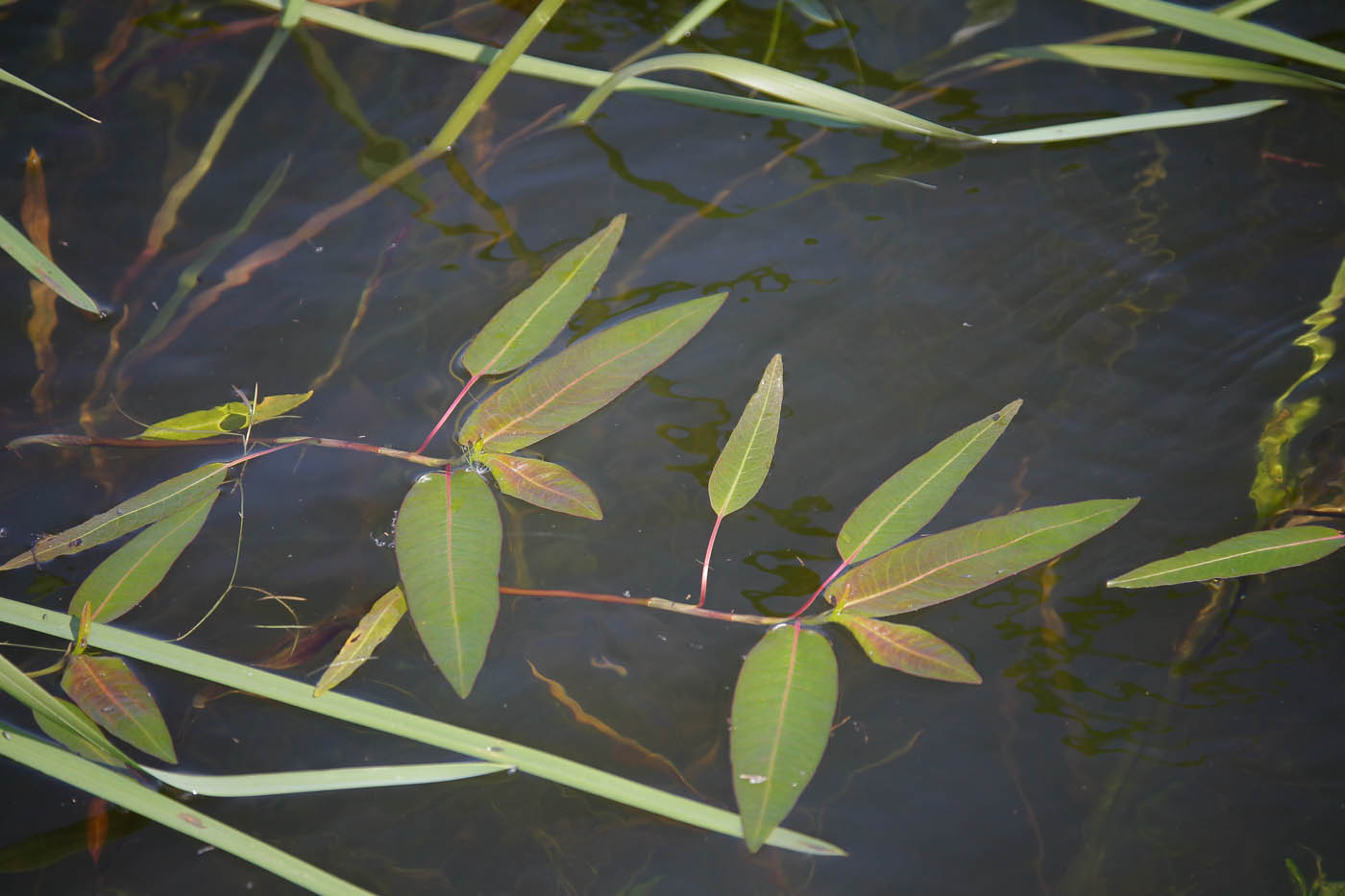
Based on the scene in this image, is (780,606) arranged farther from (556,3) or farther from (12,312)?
(12,312)

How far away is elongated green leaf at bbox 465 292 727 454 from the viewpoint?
109 centimetres

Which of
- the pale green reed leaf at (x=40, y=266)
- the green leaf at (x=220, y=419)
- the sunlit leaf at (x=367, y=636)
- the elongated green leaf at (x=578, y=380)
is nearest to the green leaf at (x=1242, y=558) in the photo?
the elongated green leaf at (x=578, y=380)

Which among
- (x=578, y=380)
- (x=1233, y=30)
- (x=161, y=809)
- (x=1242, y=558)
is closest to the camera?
(x=161, y=809)

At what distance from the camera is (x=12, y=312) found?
1262mm

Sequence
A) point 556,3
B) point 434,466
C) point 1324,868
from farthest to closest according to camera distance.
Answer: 1. point 556,3
2. point 434,466
3. point 1324,868

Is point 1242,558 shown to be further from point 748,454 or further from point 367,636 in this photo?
point 367,636

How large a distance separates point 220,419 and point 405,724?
1.64 ft

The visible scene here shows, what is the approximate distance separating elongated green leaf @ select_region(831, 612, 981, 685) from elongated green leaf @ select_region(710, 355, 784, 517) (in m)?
0.18

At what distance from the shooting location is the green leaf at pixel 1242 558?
0.98m

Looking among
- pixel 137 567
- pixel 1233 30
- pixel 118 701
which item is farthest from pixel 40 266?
pixel 1233 30

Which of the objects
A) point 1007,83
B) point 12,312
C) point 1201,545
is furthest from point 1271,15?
point 12,312

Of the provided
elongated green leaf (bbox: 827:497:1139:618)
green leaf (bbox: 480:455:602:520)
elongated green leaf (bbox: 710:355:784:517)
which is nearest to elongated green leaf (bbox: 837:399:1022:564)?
elongated green leaf (bbox: 827:497:1139:618)

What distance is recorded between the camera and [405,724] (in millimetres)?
909

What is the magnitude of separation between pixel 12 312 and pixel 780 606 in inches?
46.1
